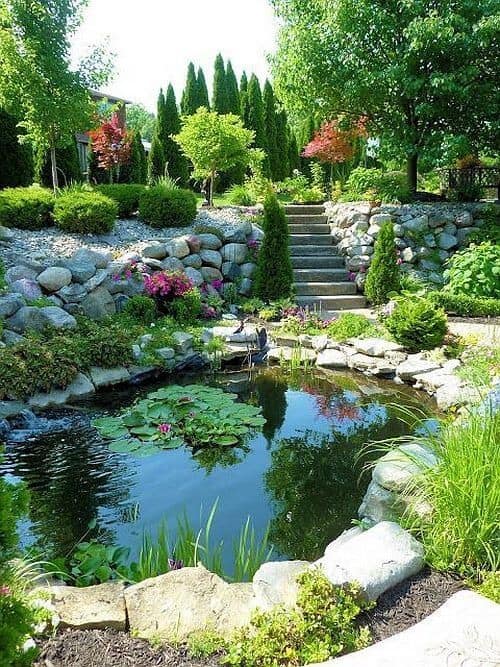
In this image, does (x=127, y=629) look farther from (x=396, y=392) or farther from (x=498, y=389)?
(x=396, y=392)

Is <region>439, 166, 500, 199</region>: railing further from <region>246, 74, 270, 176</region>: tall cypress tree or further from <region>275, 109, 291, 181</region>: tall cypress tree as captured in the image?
<region>246, 74, 270, 176</region>: tall cypress tree

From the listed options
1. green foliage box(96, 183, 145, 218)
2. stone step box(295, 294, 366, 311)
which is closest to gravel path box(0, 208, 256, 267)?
green foliage box(96, 183, 145, 218)

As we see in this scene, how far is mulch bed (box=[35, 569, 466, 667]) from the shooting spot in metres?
1.95

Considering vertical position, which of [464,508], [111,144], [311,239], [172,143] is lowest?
[464,508]

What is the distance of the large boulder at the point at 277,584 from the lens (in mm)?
2205

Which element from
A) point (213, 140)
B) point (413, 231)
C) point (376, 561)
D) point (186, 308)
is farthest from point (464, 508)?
point (213, 140)

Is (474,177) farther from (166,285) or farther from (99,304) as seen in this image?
(99,304)

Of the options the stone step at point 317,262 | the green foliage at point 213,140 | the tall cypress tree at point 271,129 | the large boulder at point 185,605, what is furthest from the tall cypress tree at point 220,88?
the large boulder at point 185,605

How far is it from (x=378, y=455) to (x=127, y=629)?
290 centimetres

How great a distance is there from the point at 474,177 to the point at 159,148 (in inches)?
379

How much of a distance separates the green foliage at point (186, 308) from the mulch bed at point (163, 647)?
19.5ft

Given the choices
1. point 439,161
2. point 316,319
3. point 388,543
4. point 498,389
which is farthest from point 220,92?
point 388,543

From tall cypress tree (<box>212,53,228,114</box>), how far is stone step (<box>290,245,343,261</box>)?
1042 centimetres

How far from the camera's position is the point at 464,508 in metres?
2.52
